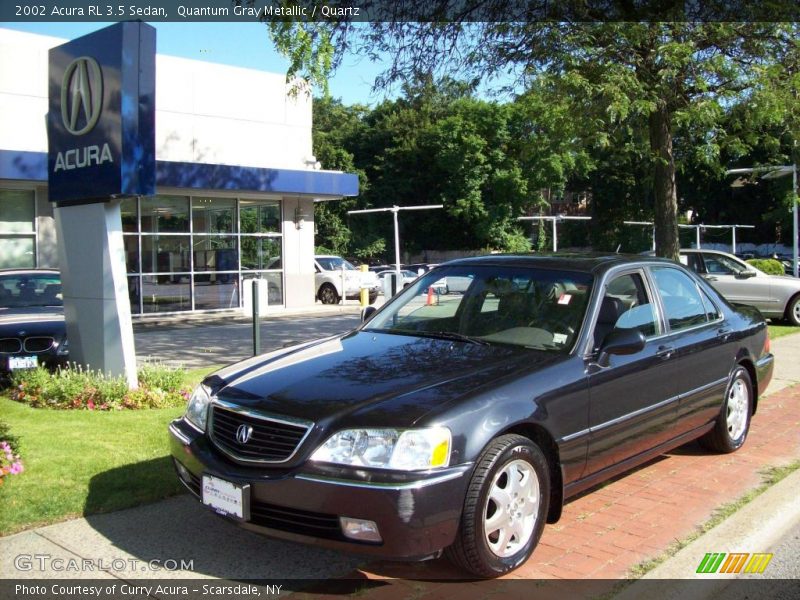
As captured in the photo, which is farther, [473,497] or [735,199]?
[735,199]

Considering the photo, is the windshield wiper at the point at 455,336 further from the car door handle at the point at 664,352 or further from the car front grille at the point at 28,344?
the car front grille at the point at 28,344

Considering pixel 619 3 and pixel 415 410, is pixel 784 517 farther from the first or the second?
pixel 619 3

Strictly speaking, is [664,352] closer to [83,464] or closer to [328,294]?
[83,464]

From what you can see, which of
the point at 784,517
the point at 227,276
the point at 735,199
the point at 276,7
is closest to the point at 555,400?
the point at 784,517

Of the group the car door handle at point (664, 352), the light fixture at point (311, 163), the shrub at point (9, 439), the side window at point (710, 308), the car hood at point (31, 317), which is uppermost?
the light fixture at point (311, 163)

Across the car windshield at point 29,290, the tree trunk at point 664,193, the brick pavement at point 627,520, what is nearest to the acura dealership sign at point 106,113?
the car windshield at point 29,290

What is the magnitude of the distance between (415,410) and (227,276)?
58.1 ft

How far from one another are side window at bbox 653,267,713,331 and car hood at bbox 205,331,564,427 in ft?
5.08

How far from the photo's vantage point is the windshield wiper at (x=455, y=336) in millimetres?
4672

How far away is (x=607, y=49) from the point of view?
33.1 feet

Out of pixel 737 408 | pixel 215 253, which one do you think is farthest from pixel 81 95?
pixel 215 253

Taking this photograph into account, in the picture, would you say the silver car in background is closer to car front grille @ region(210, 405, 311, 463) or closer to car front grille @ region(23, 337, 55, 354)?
car front grille @ region(23, 337, 55, 354)

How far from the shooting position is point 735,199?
6272 centimetres

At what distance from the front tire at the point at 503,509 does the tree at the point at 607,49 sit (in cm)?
673
